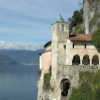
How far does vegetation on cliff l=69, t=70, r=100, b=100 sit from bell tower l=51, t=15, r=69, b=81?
254 inches

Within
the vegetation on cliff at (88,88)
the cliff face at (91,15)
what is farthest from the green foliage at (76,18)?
the vegetation on cliff at (88,88)

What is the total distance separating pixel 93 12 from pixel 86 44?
18354 mm

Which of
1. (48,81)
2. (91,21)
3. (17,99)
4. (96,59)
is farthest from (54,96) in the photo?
(17,99)

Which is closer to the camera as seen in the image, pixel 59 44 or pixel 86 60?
pixel 59 44

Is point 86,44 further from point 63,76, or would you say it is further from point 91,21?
point 91,21

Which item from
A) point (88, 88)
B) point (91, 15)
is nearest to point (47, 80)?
point (88, 88)

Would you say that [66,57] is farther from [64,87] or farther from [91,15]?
[91,15]

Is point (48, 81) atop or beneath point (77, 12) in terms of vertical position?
beneath

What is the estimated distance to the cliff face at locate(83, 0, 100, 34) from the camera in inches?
2229

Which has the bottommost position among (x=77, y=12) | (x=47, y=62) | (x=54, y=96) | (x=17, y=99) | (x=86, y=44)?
(x=17, y=99)

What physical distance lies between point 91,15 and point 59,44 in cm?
1958

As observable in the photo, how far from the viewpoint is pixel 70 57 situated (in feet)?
142

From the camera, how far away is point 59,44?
150 feet

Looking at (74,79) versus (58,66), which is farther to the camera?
(58,66)
